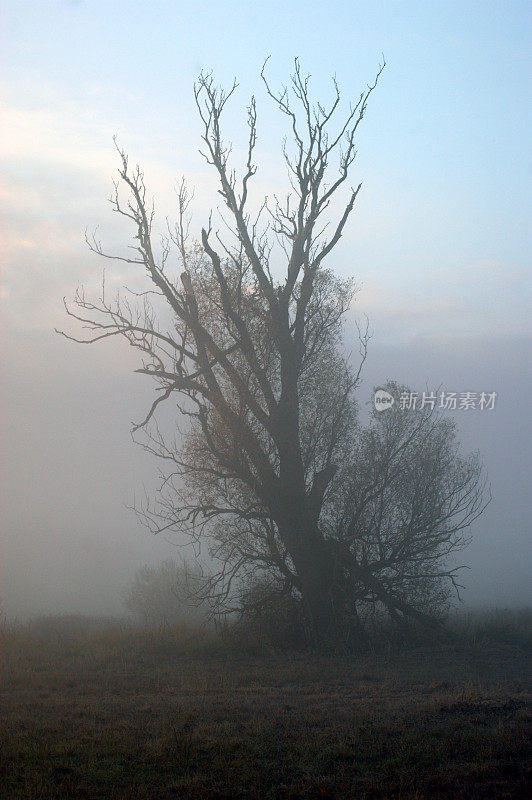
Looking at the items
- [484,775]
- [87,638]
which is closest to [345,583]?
[87,638]

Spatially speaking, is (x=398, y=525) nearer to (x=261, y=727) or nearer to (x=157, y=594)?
(x=261, y=727)

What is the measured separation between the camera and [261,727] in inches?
335

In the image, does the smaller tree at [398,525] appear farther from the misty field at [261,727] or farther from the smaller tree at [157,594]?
the smaller tree at [157,594]

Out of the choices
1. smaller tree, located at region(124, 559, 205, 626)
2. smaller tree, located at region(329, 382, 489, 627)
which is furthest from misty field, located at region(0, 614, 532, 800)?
smaller tree, located at region(124, 559, 205, 626)

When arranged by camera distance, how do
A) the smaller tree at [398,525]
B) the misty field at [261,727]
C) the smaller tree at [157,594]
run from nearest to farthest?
1. the misty field at [261,727]
2. the smaller tree at [398,525]
3. the smaller tree at [157,594]

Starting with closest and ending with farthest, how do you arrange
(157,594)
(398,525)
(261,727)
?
(261,727), (398,525), (157,594)

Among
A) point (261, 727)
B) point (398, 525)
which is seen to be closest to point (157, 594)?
point (398, 525)

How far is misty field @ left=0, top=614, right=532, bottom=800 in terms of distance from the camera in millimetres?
6559

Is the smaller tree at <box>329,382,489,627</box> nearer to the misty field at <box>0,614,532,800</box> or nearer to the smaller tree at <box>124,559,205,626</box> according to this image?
the misty field at <box>0,614,532,800</box>

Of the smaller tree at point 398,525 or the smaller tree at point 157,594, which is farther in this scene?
the smaller tree at point 157,594

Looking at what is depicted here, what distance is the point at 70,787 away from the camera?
6496 mm

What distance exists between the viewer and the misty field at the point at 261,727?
6559 mm

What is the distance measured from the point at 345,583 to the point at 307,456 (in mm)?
3448

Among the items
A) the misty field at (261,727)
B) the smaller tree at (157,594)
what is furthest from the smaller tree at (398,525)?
the smaller tree at (157,594)
